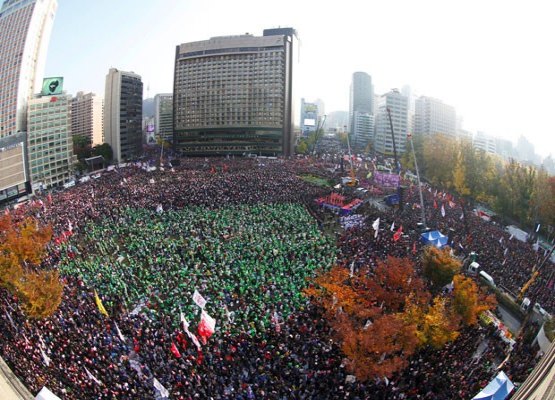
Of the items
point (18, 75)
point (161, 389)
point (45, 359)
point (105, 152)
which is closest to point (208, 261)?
point (45, 359)

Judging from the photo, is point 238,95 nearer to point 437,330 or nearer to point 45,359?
point 45,359

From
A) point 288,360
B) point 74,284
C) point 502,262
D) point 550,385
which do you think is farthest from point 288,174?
point 550,385

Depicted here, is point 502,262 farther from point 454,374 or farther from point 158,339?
point 158,339

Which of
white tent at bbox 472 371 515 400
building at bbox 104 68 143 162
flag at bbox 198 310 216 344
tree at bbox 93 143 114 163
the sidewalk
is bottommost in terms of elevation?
the sidewalk

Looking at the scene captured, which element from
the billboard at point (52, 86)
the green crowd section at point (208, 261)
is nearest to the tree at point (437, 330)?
the green crowd section at point (208, 261)

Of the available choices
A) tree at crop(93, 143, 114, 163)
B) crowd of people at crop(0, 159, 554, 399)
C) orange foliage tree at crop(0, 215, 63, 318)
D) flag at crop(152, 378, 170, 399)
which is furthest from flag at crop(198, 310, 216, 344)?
tree at crop(93, 143, 114, 163)

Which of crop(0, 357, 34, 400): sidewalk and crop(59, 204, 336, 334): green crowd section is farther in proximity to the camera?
crop(59, 204, 336, 334): green crowd section

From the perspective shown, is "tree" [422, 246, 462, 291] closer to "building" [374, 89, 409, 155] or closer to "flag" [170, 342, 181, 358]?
"flag" [170, 342, 181, 358]

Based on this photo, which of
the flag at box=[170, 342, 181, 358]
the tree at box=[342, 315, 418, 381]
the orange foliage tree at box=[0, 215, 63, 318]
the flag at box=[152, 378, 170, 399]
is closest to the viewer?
the flag at box=[152, 378, 170, 399]
